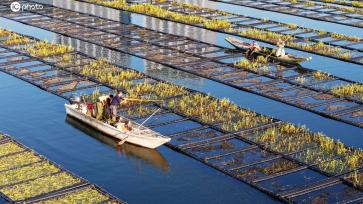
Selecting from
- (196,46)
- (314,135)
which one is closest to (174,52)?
(196,46)

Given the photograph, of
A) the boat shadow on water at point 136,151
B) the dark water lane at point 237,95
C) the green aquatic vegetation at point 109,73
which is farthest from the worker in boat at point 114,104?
the dark water lane at point 237,95

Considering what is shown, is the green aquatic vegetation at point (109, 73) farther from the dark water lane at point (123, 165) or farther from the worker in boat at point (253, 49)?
the worker in boat at point (253, 49)

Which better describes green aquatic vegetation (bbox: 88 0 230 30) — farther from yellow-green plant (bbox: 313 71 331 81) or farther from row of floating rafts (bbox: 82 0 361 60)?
yellow-green plant (bbox: 313 71 331 81)

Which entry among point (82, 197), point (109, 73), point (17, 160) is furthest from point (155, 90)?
point (82, 197)

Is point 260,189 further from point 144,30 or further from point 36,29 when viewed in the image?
point 36,29

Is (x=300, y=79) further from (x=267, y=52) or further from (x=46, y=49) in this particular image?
(x=46, y=49)
